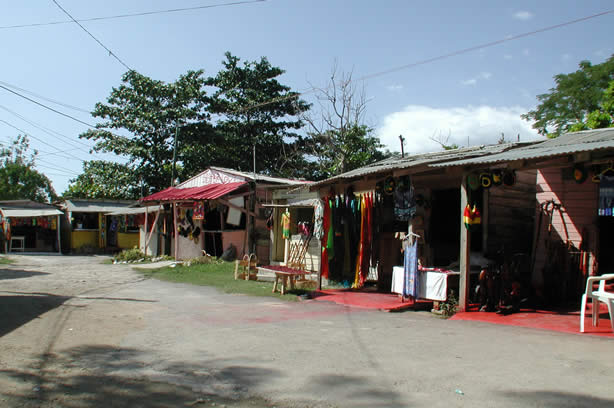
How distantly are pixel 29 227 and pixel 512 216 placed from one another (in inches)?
1071

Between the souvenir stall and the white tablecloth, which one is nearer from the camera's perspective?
the white tablecloth

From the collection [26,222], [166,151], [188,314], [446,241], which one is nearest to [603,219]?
[446,241]

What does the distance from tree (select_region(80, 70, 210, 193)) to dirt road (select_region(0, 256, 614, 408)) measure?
21582 millimetres

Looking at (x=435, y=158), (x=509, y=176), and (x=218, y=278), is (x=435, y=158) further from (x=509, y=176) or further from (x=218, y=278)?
(x=218, y=278)

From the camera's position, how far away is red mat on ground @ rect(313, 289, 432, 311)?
9891mm

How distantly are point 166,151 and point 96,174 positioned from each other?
16.6ft

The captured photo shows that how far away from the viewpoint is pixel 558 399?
164 inches

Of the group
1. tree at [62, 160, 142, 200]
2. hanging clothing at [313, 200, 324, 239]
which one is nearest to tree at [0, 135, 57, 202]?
tree at [62, 160, 142, 200]

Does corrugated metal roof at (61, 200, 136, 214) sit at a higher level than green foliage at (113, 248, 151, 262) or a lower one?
higher

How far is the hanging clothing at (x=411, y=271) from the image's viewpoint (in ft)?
31.6

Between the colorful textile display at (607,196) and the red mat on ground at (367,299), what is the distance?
3.81 m

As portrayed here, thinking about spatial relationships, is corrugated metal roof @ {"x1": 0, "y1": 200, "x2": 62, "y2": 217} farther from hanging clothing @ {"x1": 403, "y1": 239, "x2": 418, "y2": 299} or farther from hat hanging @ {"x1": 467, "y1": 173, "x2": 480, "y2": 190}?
hat hanging @ {"x1": 467, "y1": 173, "x2": 480, "y2": 190}

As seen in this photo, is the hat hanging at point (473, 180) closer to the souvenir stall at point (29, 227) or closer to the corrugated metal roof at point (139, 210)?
the corrugated metal roof at point (139, 210)

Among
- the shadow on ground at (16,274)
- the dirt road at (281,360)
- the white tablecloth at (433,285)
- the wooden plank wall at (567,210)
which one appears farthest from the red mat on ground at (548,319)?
the shadow on ground at (16,274)
